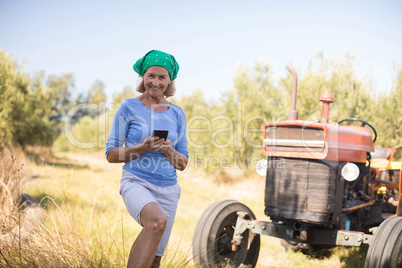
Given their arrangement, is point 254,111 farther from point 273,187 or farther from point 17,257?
point 17,257

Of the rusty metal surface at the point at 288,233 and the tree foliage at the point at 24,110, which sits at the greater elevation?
the tree foliage at the point at 24,110

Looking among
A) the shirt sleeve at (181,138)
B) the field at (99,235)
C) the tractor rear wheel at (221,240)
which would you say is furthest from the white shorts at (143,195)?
the tractor rear wheel at (221,240)

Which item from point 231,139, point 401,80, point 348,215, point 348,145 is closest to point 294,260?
point 348,215

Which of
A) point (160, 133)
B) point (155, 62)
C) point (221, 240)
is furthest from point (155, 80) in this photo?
point (221, 240)

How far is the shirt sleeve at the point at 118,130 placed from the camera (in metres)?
2.14

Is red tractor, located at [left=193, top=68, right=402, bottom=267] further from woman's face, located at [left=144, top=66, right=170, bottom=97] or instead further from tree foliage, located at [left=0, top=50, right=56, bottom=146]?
tree foliage, located at [left=0, top=50, right=56, bottom=146]

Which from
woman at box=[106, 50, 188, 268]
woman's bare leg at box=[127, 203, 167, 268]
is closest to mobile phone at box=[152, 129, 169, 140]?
woman at box=[106, 50, 188, 268]

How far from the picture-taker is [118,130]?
85.2 inches

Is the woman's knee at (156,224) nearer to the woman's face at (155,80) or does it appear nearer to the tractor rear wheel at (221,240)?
the woman's face at (155,80)

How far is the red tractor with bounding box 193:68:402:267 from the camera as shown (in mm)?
3631

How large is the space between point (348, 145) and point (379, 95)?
281 inches

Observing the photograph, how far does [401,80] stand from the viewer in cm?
959

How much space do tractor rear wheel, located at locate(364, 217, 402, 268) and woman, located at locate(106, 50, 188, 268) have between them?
2012mm

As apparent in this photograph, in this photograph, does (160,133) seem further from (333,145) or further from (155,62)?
(333,145)
